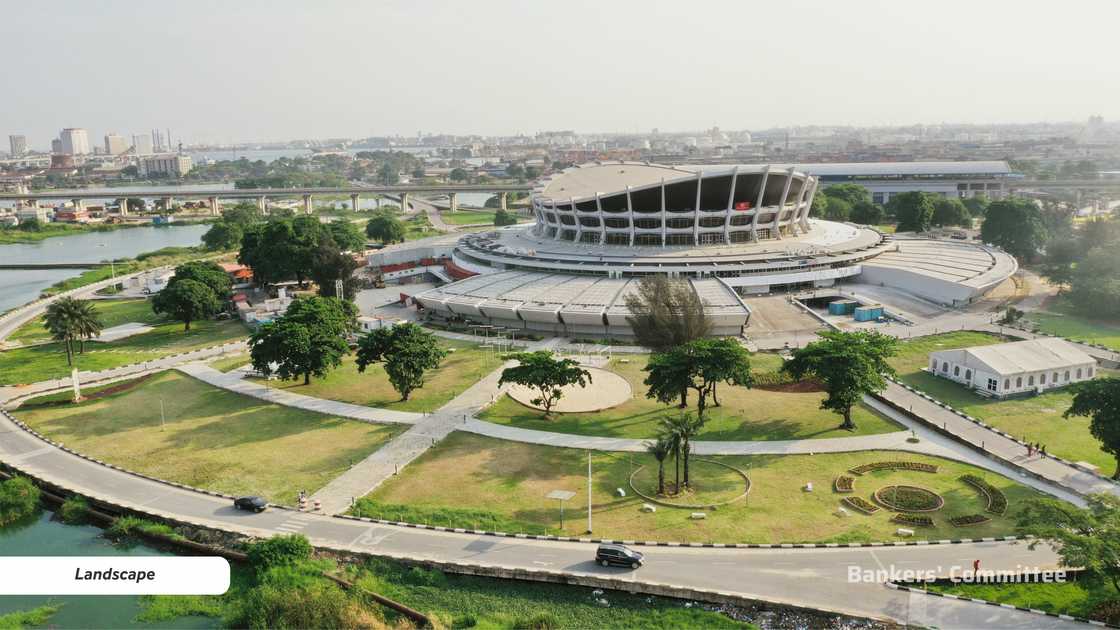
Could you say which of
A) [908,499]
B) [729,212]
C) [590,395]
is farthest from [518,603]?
[729,212]

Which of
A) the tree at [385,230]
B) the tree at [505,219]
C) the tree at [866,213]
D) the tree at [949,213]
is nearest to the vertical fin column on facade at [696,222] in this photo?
the tree at [866,213]

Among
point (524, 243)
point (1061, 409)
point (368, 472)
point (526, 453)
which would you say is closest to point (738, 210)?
point (524, 243)

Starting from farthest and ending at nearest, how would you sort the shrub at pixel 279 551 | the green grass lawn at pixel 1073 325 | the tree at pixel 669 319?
the green grass lawn at pixel 1073 325
the tree at pixel 669 319
the shrub at pixel 279 551

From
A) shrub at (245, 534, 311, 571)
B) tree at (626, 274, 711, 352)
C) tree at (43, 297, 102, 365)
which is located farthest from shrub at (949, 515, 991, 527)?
tree at (43, 297, 102, 365)

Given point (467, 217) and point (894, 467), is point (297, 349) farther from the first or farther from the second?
point (467, 217)

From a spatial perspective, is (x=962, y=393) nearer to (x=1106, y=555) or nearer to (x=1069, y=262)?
(x=1106, y=555)

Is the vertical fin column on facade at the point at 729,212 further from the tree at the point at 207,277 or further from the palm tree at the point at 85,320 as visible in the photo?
the palm tree at the point at 85,320
